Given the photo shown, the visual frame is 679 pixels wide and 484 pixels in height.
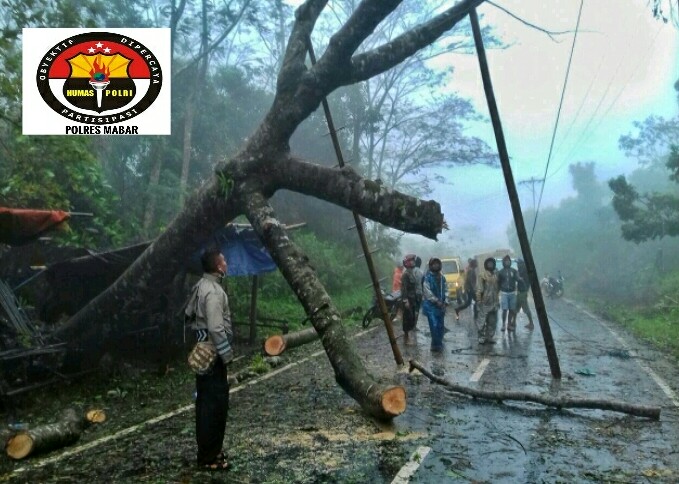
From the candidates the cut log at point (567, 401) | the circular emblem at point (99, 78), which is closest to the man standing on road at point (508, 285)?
the cut log at point (567, 401)

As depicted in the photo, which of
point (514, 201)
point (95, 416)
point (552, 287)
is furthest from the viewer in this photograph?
point (552, 287)

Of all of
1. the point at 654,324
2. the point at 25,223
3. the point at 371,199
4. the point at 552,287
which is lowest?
the point at 654,324

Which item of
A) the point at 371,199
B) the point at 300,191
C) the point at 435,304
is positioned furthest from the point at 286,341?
the point at 371,199

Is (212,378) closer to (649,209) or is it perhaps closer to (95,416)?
(95,416)

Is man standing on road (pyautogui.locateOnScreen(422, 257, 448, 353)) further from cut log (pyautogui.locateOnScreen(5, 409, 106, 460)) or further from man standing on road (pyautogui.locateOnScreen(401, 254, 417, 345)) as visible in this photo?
cut log (pyautogui.locateOnScreen(5, 409, 106, 460))

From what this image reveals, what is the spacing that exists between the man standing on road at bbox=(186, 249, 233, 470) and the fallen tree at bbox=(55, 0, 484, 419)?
168cm

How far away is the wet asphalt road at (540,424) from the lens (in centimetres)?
466

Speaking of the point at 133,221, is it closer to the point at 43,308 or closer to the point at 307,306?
the point at 43,308

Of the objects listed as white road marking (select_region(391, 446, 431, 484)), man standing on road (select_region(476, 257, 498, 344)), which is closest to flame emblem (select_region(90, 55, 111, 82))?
white road marking (select_region(391, 446, 431, 484))

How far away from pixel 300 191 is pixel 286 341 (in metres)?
3.20

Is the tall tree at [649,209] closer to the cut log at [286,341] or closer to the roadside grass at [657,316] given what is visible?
the roadside grass at [657,316]

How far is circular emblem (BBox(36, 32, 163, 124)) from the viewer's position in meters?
7.60

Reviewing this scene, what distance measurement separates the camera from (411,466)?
15.6 feet

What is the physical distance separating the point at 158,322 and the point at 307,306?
13.7 feet
